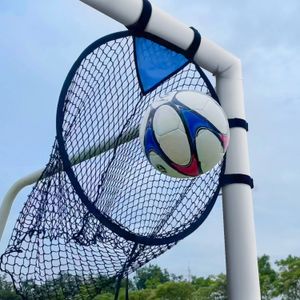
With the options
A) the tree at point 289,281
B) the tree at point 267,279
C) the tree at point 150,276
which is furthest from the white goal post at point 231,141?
the tree at point 150,276

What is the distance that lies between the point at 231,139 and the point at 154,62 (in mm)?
626

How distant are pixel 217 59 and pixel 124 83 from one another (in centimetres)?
63

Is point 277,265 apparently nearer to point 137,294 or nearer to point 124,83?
point 137,294

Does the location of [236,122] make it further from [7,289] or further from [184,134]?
[7,289]

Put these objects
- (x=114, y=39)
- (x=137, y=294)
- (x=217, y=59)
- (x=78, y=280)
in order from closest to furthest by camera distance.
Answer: (x=78, y=280) → (x=114, y=39) → (x=217, y=59) → (x=137, y=294)

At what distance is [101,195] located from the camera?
2.87 m

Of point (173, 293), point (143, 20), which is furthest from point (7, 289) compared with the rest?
point (173, 293)

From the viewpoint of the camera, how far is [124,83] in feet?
10.4

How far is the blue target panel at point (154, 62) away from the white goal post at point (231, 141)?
0.09 m

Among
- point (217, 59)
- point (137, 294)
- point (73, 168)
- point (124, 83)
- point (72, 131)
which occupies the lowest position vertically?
point (73, 168)

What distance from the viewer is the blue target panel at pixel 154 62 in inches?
129

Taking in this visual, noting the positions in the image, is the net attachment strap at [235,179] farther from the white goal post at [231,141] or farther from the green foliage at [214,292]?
the green foliage at [214,292]

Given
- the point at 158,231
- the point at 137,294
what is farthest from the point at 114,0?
the point at 137,294

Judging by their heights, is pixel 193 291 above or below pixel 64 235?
above
